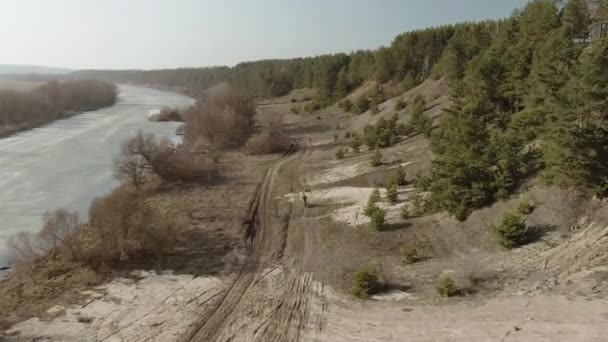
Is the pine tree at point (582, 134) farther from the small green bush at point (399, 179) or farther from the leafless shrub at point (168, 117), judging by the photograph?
the leafless shrub at point (168, 117)

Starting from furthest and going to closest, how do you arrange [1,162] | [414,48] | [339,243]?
[414,48], [1,162], [339,243]

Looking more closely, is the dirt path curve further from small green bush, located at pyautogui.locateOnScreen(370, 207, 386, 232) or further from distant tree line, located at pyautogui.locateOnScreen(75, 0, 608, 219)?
distant tree line, located at pyautogui.locateOnScreen(75, 0, 608, 219)

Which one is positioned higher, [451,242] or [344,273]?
[451,242]

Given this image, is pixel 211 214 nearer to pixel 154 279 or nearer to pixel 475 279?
pixel 154 279

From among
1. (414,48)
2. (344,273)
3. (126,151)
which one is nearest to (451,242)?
(344,273)

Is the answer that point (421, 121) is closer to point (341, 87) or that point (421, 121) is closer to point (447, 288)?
point (447, 288)

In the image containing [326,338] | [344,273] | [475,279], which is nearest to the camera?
[326,338]

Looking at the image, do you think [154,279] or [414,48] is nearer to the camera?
[154,279]

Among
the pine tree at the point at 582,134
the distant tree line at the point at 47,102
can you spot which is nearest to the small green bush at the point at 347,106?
the pine tree at the point at 582,134
